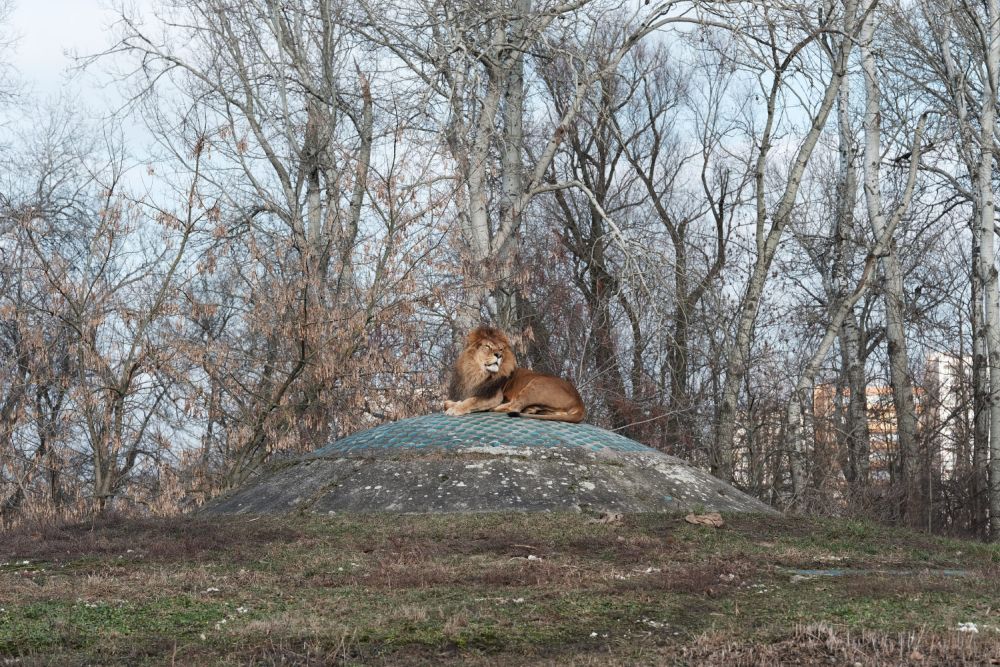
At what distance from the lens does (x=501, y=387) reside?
12.3 metres

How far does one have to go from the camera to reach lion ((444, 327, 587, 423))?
12.0m

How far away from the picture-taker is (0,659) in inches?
203

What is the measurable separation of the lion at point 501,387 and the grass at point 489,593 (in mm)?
2216

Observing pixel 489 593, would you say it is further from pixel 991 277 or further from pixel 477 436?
pixel 991 277

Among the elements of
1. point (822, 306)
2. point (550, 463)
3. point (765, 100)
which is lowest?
point (550, 463)

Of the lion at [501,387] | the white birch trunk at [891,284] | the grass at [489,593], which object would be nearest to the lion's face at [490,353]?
the lion at [501,387]

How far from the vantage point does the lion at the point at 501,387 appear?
39.3 feet

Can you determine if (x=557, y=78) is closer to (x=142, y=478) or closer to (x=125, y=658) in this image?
(x=142, y=478)

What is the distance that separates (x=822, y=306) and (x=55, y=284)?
53.2ft

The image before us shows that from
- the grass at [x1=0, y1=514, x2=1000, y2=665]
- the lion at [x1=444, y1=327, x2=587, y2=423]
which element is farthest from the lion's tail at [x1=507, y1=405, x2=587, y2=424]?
the grass at [x1=0, y1=514, x2=1000, y2=665]

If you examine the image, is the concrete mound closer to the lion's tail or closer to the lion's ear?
the lion's tail

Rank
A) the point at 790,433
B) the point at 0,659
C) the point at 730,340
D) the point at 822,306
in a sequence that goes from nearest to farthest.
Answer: the point at 0,659 < the point at 790,433 < the point at 730,340 < the point at 822,306

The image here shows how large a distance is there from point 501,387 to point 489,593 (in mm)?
5366

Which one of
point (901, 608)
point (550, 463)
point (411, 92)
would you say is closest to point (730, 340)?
point (411, 92)
